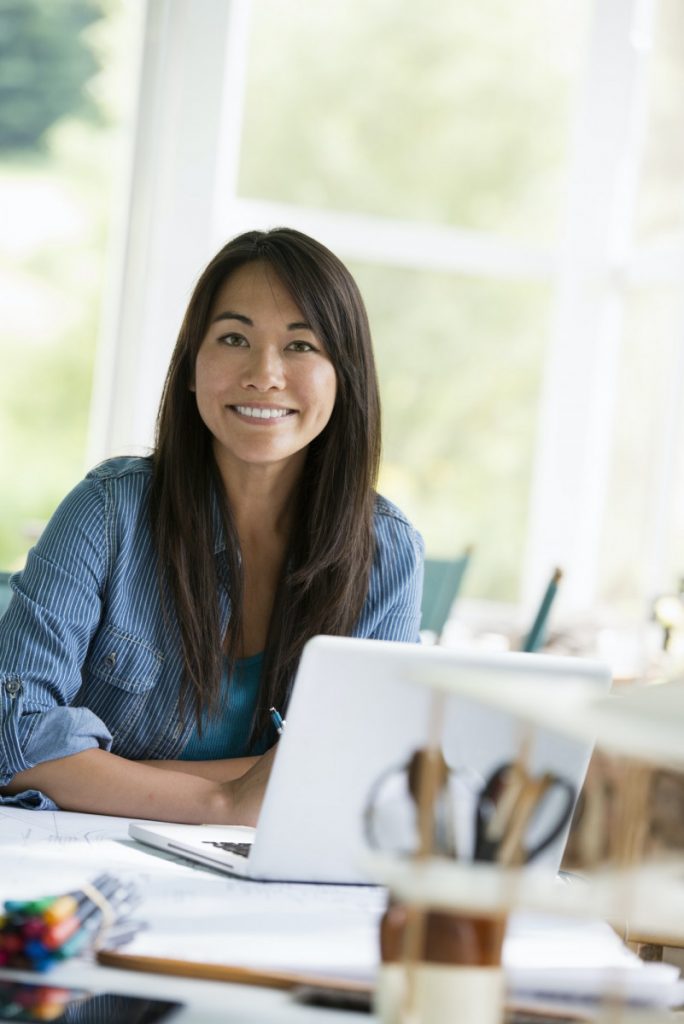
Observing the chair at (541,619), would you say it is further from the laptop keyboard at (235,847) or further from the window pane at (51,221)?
the window pane at (51,221)

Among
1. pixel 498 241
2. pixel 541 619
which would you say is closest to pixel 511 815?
pixel 541 619

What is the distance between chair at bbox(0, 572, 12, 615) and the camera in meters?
1.96

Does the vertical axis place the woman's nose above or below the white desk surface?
above

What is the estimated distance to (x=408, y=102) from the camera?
449 cm

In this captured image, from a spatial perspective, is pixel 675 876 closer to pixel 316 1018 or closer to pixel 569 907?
pixel 569 907

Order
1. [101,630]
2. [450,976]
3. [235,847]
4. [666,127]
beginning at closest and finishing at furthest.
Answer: [450,976] < [235,847] < [101,630] < [666,127]

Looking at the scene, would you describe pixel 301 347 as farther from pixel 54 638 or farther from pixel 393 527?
pixel 54 638

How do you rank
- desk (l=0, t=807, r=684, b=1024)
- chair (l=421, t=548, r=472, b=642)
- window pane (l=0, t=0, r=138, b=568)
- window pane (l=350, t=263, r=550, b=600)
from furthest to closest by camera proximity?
window pane (l=350, t=263, r=550, b=600) < window pane (l=0, t=0, r=138, b=568) < chair (l=421, t=548, r=472, b=642) < desk (l=0, t=807, r=684, b=1024)

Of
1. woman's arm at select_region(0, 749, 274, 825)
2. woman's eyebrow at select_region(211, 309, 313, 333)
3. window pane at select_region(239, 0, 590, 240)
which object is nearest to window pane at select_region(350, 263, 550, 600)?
window pane at select_region(239, 0, 590, 240)

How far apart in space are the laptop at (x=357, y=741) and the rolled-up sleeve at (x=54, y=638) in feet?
1.26

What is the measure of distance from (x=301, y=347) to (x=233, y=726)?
1.74 feet

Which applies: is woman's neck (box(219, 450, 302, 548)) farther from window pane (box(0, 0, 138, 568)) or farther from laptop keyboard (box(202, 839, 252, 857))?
window pane (box(0, 0, 138, 568))

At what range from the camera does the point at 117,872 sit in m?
1.26

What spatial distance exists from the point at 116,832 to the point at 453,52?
11.8ft
